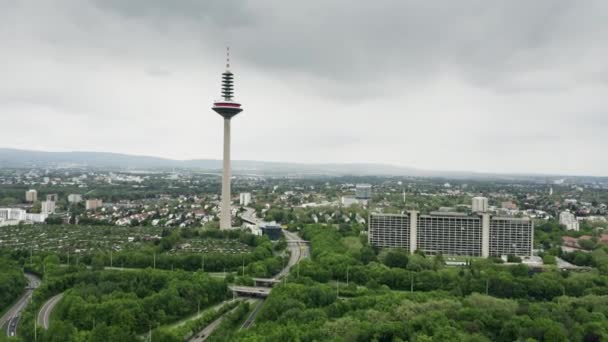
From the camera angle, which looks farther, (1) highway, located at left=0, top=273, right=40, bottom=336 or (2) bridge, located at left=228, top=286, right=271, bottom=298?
(2) bridge, located at left=228, top=286, right=271, bottom=298

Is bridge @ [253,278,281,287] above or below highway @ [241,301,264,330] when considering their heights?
above

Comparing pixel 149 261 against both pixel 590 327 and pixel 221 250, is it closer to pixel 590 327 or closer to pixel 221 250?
pixel 221 250

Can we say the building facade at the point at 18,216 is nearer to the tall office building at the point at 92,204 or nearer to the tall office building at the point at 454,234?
the tall office building at the point at 92,204

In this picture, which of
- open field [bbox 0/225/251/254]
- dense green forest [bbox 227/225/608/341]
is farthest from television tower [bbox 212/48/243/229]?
dense green forest [bbox 227/225/608/341]

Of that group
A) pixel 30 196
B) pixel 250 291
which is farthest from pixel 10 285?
pixel 30 196

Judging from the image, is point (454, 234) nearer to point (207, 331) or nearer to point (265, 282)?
point (265, 282)

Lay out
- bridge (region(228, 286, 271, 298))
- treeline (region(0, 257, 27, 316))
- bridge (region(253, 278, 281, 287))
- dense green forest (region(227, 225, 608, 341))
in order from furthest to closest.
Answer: bridge (region(253, 278, 281, 287)) < bridge (region(228, 286, 271, 298)) < treeline (region(0, 257, 27, 316)) < dense green forest (region(227, 225, 608, 341))

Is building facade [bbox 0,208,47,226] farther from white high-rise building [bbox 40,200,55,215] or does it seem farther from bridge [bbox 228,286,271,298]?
bridge [bbox 228,286,271,298]
